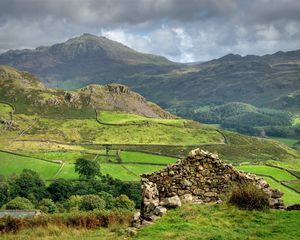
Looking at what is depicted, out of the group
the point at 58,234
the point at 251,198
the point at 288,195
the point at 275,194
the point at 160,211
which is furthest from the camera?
the point at 288,195

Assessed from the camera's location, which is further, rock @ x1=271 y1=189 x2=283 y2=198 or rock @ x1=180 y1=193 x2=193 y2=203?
rock @ x1=180 y1=193 x2=193 y2=203

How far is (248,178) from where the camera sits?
23.4 m

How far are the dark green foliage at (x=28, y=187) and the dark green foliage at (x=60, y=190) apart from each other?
2351 mm

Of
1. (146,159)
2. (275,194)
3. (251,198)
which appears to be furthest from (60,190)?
(251,198)

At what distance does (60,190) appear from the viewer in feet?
380

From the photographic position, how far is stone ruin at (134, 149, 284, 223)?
76.3 ft

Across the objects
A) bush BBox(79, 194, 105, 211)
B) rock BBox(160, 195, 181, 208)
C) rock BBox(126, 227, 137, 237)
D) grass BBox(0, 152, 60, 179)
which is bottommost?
grass BBox(0, 152, 60, 179)

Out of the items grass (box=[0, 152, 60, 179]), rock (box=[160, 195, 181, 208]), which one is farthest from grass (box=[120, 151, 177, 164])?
rock (box=[160, 195, 181, 208])

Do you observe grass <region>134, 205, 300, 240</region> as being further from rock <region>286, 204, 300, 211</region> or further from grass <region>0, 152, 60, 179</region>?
grass <region>0, 152, 60, 179</region>

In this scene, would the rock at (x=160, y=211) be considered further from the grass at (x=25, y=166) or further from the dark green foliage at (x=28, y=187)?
the grass at (x=25, y=166)

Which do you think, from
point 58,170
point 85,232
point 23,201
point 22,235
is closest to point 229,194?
point 85,232

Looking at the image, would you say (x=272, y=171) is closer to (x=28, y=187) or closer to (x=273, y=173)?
(x=273, y=173)

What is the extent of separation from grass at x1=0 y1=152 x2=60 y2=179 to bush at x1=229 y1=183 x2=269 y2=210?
14287cm

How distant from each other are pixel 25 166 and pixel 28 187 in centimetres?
5701
